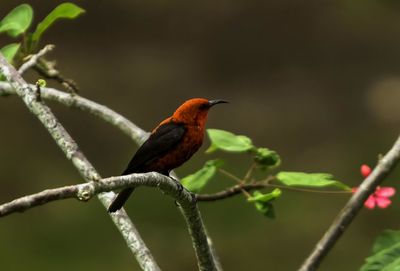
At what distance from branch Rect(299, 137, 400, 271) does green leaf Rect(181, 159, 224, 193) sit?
0.94 feet

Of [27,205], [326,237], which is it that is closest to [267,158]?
[326,237]

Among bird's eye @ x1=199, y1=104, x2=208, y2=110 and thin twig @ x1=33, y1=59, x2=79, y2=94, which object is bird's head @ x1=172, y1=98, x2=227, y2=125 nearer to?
bird's eye @ x1=199, y1=104, x2=208, y2=110

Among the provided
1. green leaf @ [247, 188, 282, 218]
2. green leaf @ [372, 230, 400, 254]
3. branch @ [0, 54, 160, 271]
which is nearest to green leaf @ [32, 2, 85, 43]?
branch @ [0, 54, 160, 271]

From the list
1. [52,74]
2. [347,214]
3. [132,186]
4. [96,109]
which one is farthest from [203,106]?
[132,186]

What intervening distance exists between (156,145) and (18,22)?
0.48 m

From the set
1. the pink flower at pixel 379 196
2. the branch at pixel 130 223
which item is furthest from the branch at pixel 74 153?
the pink flower at pixel 379 196

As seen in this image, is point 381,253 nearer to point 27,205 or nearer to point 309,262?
point 309,262

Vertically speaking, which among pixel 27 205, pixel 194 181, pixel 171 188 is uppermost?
pixel 27 205

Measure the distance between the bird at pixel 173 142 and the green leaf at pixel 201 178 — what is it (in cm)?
16

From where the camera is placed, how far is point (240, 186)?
172cm

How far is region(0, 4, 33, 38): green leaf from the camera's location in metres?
1.92

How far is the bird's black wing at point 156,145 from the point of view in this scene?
182 cm

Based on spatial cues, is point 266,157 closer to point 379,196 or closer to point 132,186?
point 379,196

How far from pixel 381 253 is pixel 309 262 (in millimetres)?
142
